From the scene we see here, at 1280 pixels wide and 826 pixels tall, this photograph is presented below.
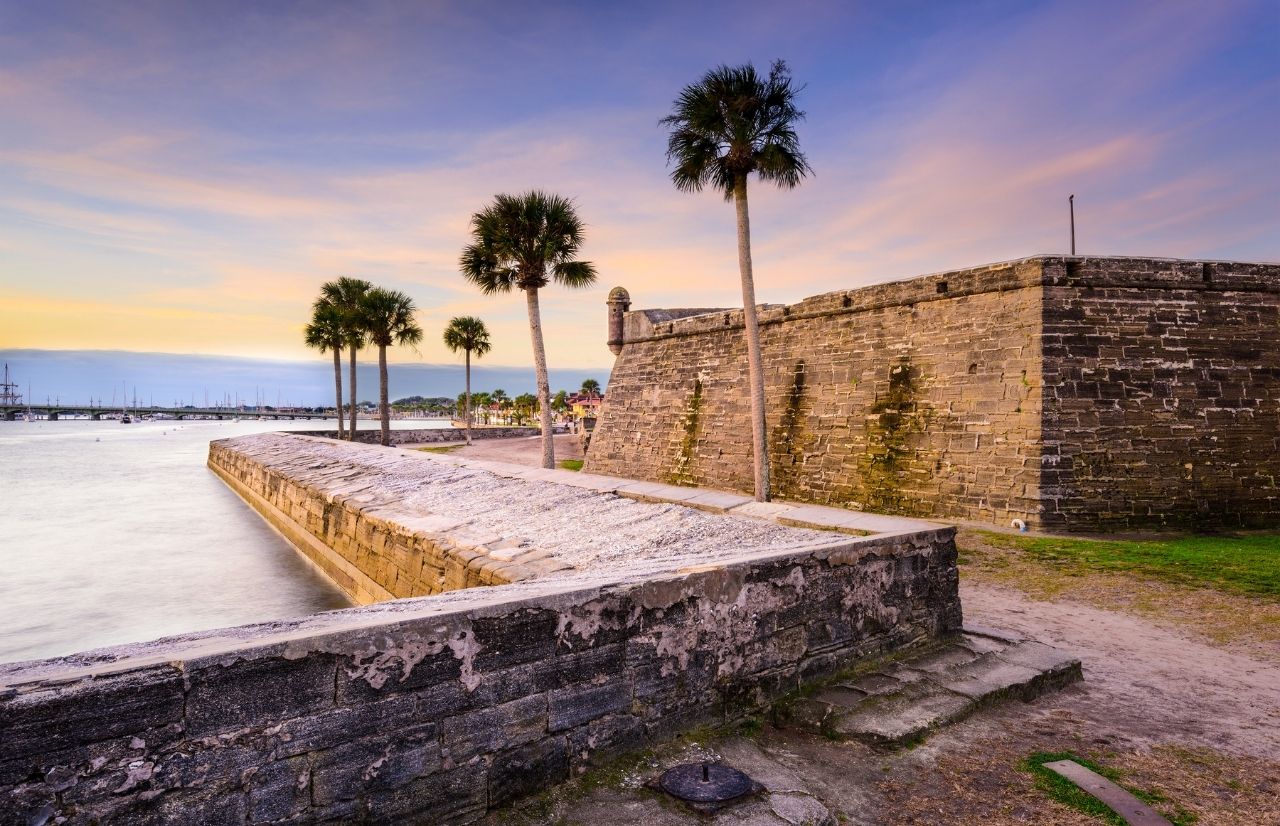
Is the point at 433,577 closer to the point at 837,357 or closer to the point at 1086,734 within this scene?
the point at 1086,734

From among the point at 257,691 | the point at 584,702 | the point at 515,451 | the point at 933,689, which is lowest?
the point at 515,451

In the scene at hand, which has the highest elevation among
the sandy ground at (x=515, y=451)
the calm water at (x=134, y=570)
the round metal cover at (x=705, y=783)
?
the round metal cover at (x=705, y=783)

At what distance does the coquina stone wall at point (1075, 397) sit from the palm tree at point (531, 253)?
30.4 ft

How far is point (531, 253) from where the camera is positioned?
19250 mm

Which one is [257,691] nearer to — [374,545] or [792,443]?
[374,545]

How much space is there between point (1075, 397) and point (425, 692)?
12176 millimetres

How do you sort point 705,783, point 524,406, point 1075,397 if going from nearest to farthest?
point 705,783 < point 1075,397 < point 524,406

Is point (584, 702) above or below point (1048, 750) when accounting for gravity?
above

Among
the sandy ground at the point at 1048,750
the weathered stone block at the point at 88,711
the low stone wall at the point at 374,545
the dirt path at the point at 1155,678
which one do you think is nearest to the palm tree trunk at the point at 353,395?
the low stone wall at the point at 374,545

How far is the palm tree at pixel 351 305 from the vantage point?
36875 mm

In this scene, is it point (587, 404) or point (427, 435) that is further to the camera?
point (587, 404)

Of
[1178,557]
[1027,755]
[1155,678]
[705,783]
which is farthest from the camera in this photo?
[1178,557]

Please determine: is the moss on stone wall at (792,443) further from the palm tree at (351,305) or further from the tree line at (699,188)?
the palm tree at (351,305)

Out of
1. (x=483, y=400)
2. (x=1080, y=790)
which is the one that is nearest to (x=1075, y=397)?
(x=1080, y=790)
